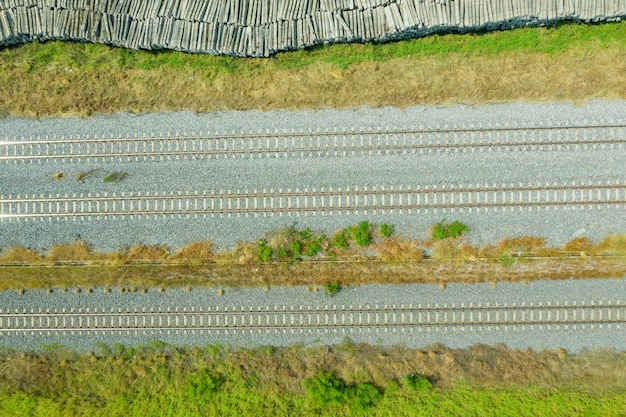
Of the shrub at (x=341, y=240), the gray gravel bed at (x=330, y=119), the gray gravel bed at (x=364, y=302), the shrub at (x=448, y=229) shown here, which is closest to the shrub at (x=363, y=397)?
the gray gravel bed at (x=364, y=302)

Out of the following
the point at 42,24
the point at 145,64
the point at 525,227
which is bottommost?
the point at 525,227

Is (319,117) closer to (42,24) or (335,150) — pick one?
(335,150)

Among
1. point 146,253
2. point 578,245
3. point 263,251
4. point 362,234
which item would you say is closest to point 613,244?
point 578,245

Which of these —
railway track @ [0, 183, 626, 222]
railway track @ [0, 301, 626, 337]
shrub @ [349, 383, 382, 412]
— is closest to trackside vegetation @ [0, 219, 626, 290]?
railway track @ [0, 183, 626, 222]

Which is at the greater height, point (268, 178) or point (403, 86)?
point (403, 86)

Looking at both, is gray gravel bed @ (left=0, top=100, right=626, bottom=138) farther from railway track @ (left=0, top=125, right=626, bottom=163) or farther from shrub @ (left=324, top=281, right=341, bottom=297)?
shrub @ (left=324, top=281, right=341, bottom=297)

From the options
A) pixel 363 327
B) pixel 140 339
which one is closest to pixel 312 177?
pixel 363 327
